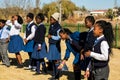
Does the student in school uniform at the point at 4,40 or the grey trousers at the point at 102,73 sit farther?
the student in school uniform at the point at 4,40

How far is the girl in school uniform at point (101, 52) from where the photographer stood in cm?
648

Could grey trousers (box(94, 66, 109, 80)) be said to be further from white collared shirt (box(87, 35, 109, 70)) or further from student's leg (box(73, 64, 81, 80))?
student's leg (box(73, 64, 81, 80))

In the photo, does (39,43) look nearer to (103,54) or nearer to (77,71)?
(77,71)

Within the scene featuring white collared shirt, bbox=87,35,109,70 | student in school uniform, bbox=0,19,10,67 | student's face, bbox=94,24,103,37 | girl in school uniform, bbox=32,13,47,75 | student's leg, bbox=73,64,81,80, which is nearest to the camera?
white collared shirt, bbox=87,35,109,70

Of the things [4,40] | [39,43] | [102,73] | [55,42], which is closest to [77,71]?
[55,42]

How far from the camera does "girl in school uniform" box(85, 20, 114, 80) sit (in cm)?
648

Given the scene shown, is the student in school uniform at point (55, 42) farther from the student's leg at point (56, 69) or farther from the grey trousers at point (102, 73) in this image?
the grey trousers at point (102, 73)

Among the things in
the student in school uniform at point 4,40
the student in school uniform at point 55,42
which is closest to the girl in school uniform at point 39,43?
the student in school uniform at point 55,42

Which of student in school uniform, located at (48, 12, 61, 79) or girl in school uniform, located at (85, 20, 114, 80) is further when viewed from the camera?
student in school uniform, located at (48, 12, 61, 79)

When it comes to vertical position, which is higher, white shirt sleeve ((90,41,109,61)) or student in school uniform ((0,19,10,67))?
white shirt sleeve ((90,41,109,61))

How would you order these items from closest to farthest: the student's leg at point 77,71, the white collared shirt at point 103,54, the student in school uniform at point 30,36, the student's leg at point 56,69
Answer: the white collared shirt at point 103,54
the student's leg at point 77,71
the student's leg at point 56,69
the student in school uniform at point 30,36

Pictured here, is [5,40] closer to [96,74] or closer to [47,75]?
[47,75]

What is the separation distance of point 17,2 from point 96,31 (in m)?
33.0

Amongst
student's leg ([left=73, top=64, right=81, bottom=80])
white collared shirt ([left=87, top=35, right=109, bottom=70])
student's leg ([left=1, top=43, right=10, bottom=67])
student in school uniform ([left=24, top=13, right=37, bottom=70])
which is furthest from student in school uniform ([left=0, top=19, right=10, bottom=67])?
white collared shirt ([left=87, top=35, right=109, bottom=70])
